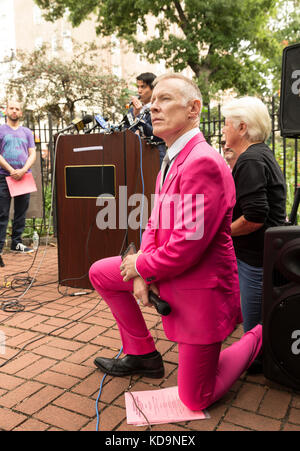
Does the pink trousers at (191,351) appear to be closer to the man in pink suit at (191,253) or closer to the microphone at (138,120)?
the man in pink suit at (191,253)

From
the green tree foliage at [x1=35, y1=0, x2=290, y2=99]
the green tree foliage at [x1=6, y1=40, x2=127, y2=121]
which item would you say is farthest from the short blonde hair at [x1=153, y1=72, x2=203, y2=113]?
the green tree foliage at [x1=35, y1=0, x2=290, y2=99]

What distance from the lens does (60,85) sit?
12219mm

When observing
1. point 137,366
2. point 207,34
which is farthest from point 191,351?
point 207,34

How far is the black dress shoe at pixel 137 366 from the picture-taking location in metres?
2.64

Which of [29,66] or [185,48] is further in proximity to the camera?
[185,48]

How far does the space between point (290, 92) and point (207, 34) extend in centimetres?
1337

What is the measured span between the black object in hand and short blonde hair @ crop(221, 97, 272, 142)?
1.34 m

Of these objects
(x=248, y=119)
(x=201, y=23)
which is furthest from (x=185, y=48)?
(x=248, y=119)

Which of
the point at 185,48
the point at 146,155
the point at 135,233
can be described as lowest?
the point at 135,233

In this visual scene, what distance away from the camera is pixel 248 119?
2762 mm

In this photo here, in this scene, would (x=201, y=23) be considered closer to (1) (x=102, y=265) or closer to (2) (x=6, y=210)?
(2) (x=6, y=210)

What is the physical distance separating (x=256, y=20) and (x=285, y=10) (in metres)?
1.93

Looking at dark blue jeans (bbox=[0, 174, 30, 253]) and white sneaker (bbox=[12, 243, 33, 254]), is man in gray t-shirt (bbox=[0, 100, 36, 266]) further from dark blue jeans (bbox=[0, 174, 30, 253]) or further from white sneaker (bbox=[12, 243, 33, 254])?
white sneaker (bbox=[12, 243, 33, 254])

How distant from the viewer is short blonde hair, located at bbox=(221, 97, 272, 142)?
2756mm
